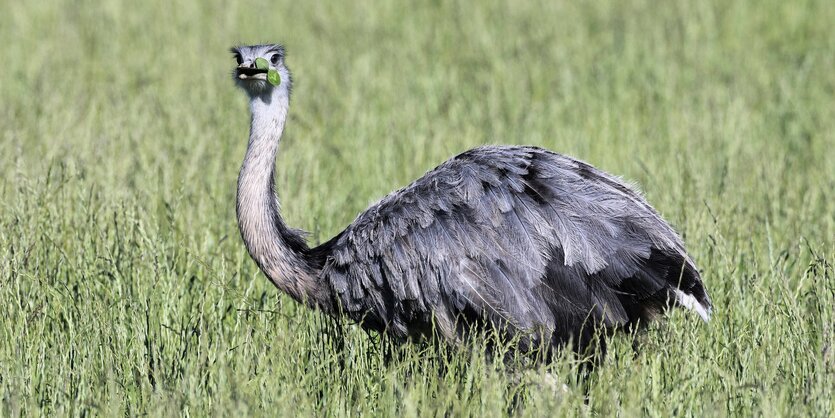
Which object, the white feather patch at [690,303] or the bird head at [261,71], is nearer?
the white feather patch at [690,303]

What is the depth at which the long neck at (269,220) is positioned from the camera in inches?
203

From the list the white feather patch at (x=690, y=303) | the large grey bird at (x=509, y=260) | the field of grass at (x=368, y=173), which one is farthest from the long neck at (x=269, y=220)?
the white feather patch at (x=690, y=303)

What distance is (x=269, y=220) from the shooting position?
5211 mm

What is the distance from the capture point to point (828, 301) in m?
4.98

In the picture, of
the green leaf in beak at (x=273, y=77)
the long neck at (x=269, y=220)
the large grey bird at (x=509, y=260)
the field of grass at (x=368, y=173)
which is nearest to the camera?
the field of grass at (x=368, y=173)

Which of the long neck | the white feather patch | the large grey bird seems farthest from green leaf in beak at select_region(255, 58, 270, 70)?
the white feather patch

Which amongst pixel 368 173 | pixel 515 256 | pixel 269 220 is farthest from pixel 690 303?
pixel 368 173

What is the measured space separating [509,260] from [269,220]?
109 cm

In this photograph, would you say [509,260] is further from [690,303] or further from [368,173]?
[368,173]

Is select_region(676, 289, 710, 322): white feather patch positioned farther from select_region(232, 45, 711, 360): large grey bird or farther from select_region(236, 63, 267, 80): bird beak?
select_region(236, 63, 267, 80): bird beak

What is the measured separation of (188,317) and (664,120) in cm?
462

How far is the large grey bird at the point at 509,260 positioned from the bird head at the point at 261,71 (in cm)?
73

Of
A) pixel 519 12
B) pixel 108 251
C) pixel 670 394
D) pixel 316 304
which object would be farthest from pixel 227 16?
pixel 670 394

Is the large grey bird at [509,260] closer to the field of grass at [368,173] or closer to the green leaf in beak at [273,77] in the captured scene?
the field of grass at [368,173]
